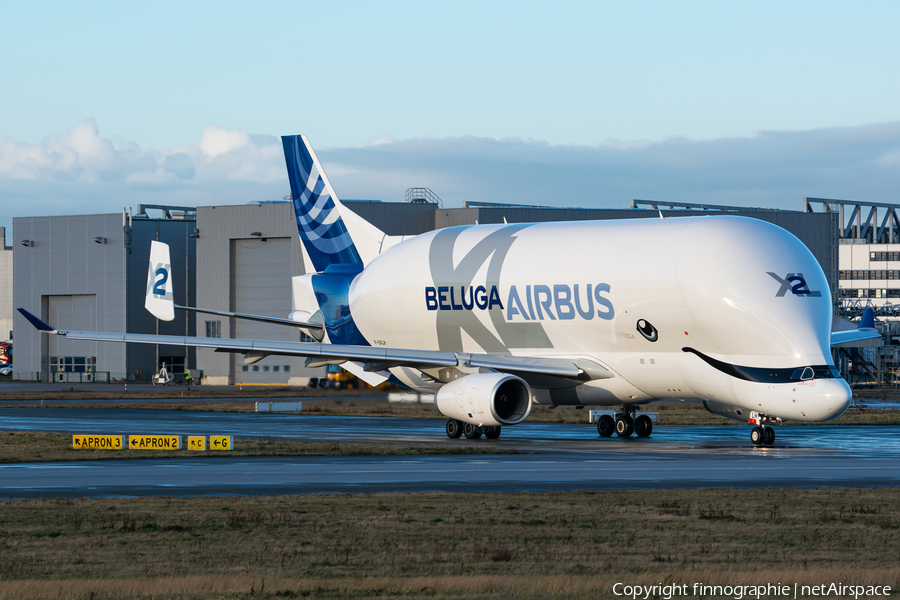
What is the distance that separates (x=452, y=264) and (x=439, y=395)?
20.2 ft

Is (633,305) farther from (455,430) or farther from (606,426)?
(455,430)

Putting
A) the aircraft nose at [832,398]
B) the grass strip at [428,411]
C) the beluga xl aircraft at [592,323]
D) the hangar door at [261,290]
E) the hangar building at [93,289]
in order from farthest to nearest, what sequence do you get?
the hangar building at [93,289], the hangar door at [261,290], the grass strip at [428,411], the beluga xl aircraft at [592,323], the aircraft nose at [832,398]

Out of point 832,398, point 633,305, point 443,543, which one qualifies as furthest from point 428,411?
point 443,543

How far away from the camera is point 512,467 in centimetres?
2620

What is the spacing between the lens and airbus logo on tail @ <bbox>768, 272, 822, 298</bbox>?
103 ft

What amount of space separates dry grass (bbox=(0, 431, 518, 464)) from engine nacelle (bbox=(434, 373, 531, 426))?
1.98m

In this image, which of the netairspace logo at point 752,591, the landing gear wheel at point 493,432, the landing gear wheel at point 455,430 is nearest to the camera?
the netairspace logo at point 752,591

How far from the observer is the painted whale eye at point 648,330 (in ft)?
110

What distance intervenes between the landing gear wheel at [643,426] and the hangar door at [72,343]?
80225mm

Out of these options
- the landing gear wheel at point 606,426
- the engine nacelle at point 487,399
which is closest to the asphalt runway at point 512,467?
the engine nacelle at point 487,399

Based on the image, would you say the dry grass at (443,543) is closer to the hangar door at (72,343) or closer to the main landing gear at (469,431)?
the main landing gear at (469,431)

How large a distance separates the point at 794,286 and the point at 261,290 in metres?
73.4

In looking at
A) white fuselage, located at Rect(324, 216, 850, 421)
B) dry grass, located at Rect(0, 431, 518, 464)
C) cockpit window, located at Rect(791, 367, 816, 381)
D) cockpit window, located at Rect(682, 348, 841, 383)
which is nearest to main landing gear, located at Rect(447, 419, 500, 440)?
white fuselage, located at Rect(324, 216, 850, 421)

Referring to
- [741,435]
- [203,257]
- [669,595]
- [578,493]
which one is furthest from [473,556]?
[203,257]
